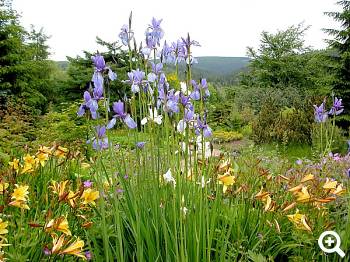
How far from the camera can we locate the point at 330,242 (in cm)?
196

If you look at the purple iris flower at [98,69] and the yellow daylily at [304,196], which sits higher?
the purple iris flower at [98,69]

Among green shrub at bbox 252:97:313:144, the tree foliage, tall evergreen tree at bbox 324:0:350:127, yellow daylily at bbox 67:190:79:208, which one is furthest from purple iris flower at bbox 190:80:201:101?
the tree foliage

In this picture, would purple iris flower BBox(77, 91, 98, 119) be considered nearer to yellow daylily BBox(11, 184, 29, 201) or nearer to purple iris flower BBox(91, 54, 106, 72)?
purple iris flower BBox(91, 54, 106, 72)

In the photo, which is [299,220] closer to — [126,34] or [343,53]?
[126,34]

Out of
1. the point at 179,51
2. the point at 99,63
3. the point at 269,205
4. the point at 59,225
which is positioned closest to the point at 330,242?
the point at 269,205

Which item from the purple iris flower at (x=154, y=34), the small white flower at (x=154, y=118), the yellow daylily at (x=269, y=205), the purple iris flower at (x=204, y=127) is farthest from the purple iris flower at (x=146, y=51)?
the yellow daylily at (x=269, y=205)

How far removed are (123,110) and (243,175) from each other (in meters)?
1.57

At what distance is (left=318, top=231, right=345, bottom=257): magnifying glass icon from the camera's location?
1.90m

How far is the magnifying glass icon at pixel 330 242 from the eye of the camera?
190cm

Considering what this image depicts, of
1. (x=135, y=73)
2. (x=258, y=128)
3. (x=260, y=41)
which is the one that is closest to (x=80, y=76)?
(x=258, y=128)

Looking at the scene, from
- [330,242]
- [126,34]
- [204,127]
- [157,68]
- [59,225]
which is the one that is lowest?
[330,242]

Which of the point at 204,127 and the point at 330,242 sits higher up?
the point at 204,127

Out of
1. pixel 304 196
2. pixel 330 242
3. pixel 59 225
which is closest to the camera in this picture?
pixel 59 225

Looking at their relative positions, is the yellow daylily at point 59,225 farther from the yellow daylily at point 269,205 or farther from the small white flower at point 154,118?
the yellow daylily at point 269,205
